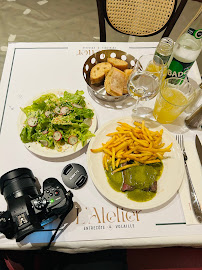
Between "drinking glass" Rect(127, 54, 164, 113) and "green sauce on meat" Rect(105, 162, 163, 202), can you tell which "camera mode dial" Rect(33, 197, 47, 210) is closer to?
"green sauce on meat" Rect(105, 162, 163, 202)

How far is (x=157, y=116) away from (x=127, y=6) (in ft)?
3.64

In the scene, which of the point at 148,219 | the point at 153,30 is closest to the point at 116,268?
the point at 148,219

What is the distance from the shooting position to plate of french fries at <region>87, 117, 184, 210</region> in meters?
1.00

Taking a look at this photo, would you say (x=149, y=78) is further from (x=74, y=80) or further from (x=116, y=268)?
(x=116, y=268)

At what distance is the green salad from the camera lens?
0.70 ft

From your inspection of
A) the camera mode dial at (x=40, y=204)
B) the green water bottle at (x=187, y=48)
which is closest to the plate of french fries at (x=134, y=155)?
the camera mode dial at (x=40, y=204)

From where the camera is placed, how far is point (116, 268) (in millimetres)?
1195

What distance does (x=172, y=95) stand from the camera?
121cm

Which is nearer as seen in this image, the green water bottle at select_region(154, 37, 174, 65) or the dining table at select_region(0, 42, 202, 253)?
the dining table at select_region(0, 42, 202, 253)

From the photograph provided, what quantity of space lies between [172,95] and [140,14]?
1.01 m

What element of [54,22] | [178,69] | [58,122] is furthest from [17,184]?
[54,22]

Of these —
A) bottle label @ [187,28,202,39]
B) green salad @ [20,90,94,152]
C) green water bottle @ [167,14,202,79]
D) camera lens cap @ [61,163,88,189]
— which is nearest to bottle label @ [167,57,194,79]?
green water bottle @ [167,14,202,79]

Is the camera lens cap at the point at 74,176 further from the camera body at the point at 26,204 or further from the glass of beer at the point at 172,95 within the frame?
the glass of beer at the point at 172,95

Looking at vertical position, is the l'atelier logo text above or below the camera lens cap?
below
